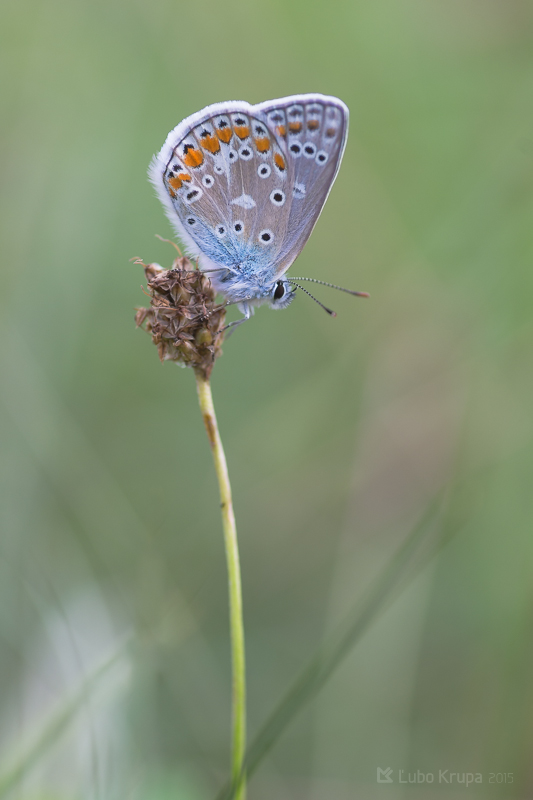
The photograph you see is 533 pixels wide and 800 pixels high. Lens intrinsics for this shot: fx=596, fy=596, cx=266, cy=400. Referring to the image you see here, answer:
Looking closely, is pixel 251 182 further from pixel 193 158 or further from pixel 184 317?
pixel 184 317

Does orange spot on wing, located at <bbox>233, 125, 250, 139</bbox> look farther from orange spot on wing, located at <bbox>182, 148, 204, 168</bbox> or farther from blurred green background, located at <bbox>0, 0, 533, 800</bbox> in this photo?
blurred green background, located at <bbox>0, 0, 533, 800</bbox>

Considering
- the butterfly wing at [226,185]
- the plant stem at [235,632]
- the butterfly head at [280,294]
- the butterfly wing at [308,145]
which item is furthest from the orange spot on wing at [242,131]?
the plant stem at [235,632]

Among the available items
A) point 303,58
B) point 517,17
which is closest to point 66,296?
point 303,58

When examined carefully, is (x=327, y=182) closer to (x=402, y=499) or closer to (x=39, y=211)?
(x=402, y=499)

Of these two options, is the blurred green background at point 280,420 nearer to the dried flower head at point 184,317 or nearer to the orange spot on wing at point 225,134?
the dried flower head at point 184,317

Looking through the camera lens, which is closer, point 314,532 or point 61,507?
point 61,507

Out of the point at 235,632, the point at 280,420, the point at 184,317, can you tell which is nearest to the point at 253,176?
the point at 184,317
